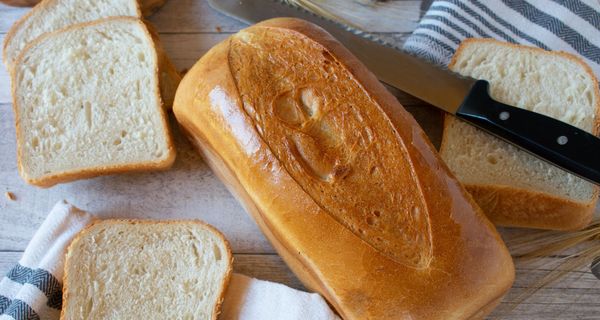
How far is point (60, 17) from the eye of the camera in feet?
9.07

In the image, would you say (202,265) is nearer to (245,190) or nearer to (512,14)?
(245,190)

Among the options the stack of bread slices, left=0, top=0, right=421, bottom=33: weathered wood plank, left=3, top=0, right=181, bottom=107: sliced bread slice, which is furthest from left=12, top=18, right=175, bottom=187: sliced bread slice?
left=0, top=0, right=421, bottom=33: weathered wood plank

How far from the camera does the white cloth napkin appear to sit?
2.26m

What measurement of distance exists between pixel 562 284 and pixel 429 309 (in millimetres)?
779

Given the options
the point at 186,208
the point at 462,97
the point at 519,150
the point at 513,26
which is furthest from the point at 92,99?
the point at 513,26

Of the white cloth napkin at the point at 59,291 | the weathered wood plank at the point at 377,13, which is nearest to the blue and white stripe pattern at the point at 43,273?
the white cloth napkin at the point at 59,291

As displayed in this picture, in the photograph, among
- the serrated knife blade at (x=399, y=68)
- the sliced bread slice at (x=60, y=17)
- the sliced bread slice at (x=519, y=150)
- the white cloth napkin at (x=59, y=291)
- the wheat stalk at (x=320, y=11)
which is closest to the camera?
the white cloth napkin at (x=59, y=291)

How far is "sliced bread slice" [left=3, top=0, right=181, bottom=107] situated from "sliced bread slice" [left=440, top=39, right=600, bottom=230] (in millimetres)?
1245

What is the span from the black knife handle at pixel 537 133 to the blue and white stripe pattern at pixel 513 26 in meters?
0.33

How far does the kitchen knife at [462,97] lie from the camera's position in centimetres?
228

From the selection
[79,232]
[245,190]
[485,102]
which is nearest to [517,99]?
[485,102]

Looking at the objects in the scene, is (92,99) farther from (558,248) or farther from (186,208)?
(558,248)

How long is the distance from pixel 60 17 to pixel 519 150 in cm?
203

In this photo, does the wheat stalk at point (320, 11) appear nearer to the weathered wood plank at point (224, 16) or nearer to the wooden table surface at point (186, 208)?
the weathered wood plank at point (224, 16)
